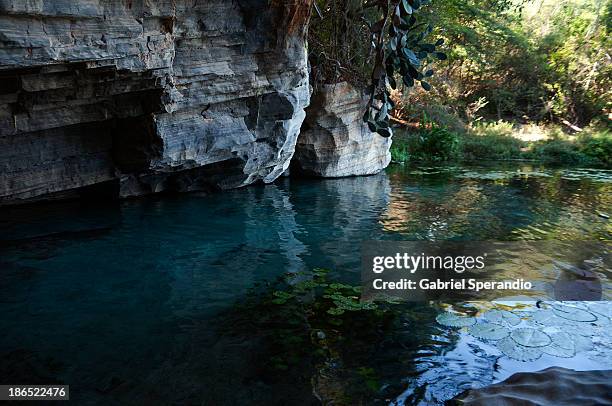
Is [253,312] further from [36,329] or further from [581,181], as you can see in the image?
[581,181]

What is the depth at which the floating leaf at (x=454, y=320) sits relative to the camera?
3.88 meters

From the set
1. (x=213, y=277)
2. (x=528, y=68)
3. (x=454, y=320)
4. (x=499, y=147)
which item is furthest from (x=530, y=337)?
(x=528, y=68)

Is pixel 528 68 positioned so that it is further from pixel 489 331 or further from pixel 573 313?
pixel 489 331

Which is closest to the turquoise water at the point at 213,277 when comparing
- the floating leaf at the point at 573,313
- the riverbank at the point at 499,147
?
the floating leaf at the point at 573,313

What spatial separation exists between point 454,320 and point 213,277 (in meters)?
2.38

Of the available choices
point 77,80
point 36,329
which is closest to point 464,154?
point 77,80

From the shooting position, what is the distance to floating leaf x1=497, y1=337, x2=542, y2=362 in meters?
3.36

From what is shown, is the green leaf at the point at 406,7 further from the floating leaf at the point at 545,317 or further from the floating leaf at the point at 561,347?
the floating leaf at the point at 561,347

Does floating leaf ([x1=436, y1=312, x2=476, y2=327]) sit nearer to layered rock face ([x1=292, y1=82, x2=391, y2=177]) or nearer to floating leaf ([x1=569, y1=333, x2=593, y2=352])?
floating leaf ([x1=569, y1=333, x2=593, y2=352])

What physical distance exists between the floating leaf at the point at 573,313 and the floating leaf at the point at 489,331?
629 mm

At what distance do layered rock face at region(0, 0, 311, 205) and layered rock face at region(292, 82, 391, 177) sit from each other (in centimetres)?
157

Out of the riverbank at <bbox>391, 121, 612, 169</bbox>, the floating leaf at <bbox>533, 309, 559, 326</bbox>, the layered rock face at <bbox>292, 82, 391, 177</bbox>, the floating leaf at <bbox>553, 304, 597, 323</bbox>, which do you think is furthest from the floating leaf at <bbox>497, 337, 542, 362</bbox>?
the riverbank at <bbox>391, 121, 612, 169</bbox>

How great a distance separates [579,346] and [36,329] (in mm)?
4022

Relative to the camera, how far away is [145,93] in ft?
23.7
